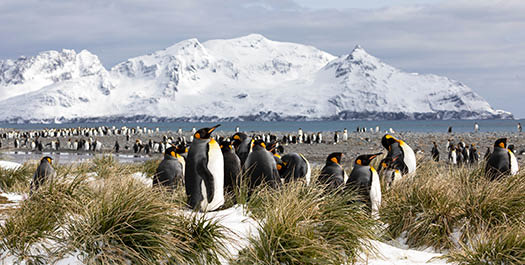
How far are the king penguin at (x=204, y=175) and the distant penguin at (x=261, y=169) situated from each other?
1.82ft

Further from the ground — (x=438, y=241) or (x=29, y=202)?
(x=29, y=202)

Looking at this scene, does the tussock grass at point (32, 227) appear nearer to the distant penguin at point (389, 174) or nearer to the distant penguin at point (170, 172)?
the distant penguin at point (170, 172)

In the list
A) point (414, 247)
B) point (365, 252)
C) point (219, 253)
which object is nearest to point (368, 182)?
point (414, 247)

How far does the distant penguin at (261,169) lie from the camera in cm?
618

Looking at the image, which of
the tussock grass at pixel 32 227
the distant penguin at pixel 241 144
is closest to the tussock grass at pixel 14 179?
the distant penguin at pixel 241 144

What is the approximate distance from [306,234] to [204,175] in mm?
1530

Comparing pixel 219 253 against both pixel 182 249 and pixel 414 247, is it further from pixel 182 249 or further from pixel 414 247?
pixel 414 247

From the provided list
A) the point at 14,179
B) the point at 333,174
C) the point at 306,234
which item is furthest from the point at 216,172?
the point at 14,179

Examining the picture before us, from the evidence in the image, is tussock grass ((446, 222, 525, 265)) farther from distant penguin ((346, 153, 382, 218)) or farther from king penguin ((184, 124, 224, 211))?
king penguin ((184, 124, 224, 211))

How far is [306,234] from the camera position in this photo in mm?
4469

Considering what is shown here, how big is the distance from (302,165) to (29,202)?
4.15 metres

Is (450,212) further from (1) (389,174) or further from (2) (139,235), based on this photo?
(2) (139,235)

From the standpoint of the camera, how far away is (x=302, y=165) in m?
7.82

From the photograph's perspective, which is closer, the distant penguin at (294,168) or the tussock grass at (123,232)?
the tussock grass at (123,232)
